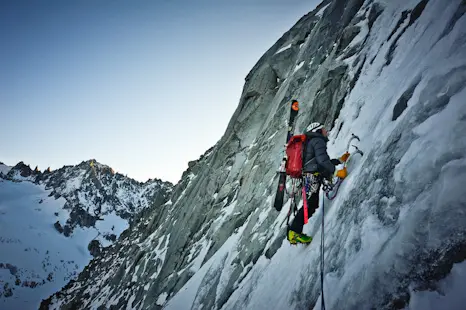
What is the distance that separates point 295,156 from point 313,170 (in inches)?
23.4

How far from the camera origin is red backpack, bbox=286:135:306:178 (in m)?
5.92

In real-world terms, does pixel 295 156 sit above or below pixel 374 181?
above

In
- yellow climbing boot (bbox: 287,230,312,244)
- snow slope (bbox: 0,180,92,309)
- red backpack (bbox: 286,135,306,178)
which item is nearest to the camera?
yellow climbing boot (bbox: 287,230,312,244)

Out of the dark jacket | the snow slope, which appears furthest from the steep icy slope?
the dark jacket

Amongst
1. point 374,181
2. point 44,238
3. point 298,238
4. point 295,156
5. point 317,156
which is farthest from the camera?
point 44,238

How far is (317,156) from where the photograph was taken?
549 centimetres

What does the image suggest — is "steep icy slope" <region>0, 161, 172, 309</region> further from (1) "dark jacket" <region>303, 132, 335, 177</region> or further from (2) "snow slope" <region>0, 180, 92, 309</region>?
(1) "dark jacket" <region>303, 132, 335, 177</region>

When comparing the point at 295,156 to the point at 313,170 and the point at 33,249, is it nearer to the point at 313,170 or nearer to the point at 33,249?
the point at 313,170

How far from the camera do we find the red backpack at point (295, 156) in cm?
592

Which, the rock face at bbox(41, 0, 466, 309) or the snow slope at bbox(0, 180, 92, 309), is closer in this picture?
the rock face at bbox(41, 0, 466, 309)

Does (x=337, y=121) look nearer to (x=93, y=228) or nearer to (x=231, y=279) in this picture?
(x=231, y=279)

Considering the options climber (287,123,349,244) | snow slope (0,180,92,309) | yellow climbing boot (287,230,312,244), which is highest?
snow slope (0,180,92,309)

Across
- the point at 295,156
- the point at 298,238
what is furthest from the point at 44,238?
the point at 295,156

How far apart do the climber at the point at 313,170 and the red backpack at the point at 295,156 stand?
105 millimetres
